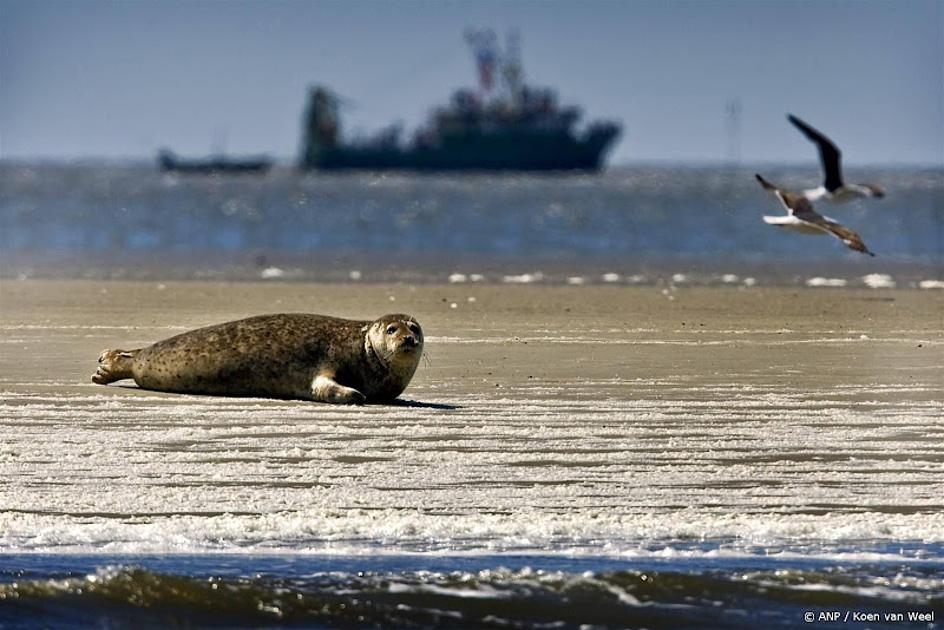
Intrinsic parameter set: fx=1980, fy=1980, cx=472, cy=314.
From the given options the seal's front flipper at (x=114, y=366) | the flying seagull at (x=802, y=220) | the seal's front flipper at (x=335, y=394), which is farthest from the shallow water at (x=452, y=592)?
the flying seagull at (x=802, y=220)

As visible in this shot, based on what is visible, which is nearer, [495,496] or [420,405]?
[495,496]

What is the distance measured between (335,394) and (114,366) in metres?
1.40

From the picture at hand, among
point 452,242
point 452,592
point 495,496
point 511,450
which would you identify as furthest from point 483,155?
point 452,592

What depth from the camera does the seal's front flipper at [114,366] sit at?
10320 mm

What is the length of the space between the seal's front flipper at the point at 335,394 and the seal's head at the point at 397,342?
0.76ft

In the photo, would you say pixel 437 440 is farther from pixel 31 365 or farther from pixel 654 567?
pixel 31 365

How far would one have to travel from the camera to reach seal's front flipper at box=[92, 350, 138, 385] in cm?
1032

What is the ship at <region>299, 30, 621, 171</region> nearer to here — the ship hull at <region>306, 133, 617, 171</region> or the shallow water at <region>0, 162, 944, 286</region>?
the ship hull at <region>306, 133, 617, 171</region>

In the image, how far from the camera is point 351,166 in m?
138

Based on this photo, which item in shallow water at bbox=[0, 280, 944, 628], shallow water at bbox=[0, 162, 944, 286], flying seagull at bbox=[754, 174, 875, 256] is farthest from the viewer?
shallow water at bbox=[0, 162, 944, 286]

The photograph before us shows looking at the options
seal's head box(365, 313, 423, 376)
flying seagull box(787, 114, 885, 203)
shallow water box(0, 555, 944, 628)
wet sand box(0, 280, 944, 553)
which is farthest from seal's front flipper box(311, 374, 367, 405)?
flying seagull box(787, 114, 885, 203)

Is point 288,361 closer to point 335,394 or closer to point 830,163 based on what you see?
point 335,394

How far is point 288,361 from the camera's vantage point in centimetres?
989

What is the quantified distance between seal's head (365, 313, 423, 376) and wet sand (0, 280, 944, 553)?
0.23 m
